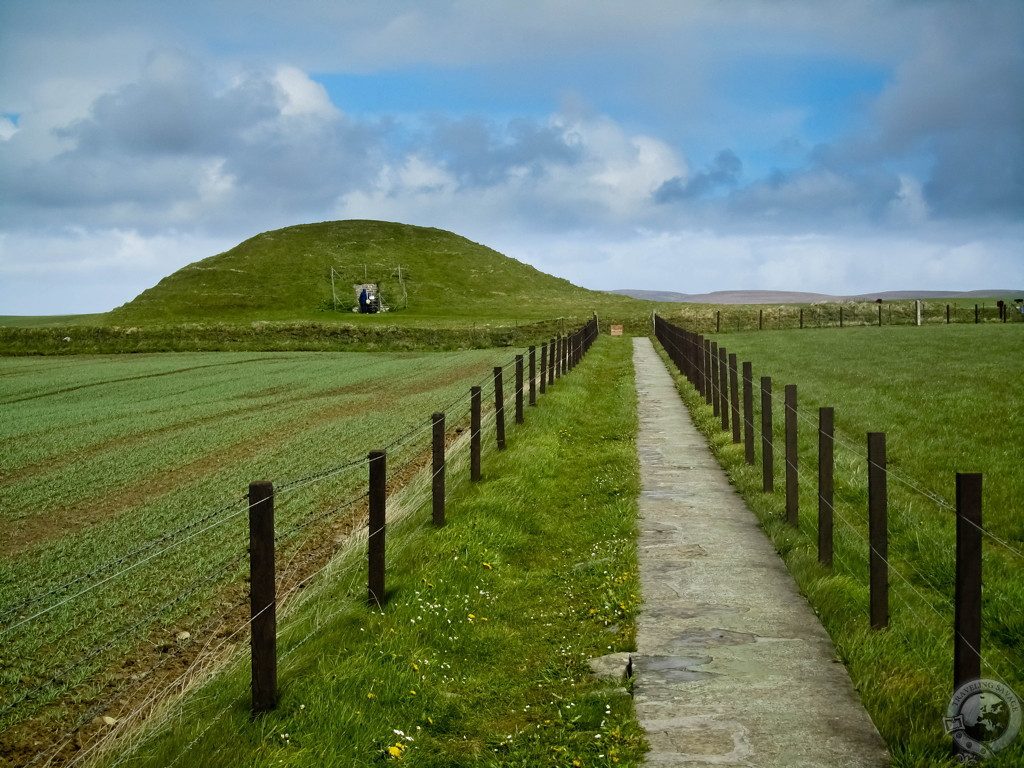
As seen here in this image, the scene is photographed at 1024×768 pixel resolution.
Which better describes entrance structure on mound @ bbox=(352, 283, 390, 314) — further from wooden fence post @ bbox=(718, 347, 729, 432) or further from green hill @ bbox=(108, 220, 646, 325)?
wooden fence post @ bbox=(718, 347, 729, 432)

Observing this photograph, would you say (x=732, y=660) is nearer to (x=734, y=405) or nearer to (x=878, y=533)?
(x=878, y=533)

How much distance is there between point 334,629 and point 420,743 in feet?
5.71

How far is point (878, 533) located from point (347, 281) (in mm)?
115301

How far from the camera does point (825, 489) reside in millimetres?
8070

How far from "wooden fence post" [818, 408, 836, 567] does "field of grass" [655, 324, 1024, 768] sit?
15 centimetres

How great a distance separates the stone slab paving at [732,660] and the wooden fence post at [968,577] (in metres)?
0.66

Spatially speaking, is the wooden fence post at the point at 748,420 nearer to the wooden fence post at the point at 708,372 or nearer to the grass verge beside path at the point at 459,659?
the grass verge beside path at the point at 459,659

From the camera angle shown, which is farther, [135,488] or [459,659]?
[135,488]

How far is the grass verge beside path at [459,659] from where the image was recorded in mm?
4961

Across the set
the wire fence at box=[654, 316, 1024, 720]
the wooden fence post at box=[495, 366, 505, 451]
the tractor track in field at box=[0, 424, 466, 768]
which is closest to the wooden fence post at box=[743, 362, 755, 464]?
the wire fence at box=[654, 316, 1024, 720]

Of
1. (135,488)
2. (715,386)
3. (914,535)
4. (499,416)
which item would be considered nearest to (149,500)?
(135,488)

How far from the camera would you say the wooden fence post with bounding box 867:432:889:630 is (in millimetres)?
6368

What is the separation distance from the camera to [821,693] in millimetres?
5406

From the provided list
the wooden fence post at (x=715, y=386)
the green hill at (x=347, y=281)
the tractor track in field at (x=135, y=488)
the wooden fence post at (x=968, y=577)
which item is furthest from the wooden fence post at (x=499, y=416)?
the green hill at (x=347, y=281)
